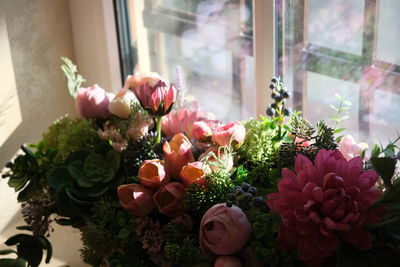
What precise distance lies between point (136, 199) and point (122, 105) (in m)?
0.24

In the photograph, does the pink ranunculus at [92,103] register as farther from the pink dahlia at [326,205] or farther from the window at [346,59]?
the pink dahlia at [326,205]

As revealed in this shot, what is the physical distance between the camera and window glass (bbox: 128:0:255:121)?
→ 1.12 m

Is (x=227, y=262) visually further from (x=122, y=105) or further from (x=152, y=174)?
(x=122, y=105)

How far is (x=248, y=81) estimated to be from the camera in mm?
1135

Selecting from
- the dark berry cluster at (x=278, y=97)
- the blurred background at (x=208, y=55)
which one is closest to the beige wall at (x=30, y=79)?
the blurred background at (x=208, y=55)

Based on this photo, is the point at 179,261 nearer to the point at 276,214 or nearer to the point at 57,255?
the point at 276,214

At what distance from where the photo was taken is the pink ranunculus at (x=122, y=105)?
3.36 feet

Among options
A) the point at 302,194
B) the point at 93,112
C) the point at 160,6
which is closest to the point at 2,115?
the point at 93,112

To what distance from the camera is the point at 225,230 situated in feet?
2.47

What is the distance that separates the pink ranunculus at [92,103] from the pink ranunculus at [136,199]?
0.25 metres

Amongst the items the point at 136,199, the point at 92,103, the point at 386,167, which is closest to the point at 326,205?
the point at 386,167

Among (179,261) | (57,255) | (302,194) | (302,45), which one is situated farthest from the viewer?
(57,255)

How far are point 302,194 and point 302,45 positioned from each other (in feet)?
1.39

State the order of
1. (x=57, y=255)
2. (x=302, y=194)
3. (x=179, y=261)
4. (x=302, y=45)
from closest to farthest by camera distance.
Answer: (x=302, y=194) < (x=179, y=261) < (x=302, y=45) < (x=57, y=255)
